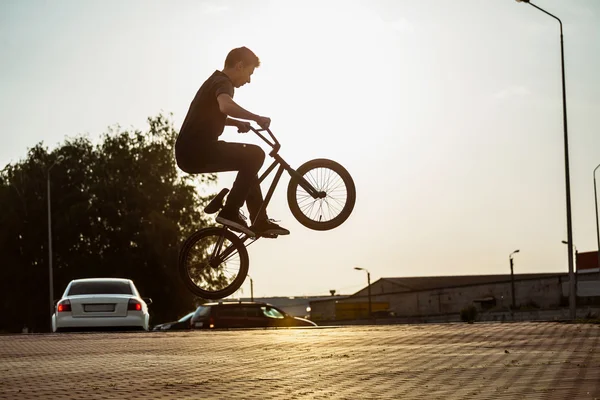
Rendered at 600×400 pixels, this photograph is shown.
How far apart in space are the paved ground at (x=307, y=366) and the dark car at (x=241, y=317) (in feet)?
44.2

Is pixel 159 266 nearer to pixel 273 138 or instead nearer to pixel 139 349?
pixel 139 349

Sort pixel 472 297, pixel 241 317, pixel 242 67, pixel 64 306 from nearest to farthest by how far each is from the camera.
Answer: pixel 242 67 → pixel 64 306 → pixel 241 317 → pixel 472 297

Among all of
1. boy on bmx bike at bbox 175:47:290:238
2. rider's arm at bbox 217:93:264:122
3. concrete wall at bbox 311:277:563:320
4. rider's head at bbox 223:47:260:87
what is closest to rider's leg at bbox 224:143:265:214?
boy on bmx bike at bbox 175:47:290:238

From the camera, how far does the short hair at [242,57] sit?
846 cm

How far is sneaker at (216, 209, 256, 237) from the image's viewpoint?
922 cm

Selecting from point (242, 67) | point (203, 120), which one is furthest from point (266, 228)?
point (242, 67)

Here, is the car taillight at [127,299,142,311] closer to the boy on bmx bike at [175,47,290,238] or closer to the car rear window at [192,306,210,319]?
the car rear window at [192,306,210,319]

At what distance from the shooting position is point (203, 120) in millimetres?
8586

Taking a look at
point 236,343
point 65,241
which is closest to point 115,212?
point 65,241

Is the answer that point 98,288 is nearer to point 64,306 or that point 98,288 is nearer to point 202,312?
point 64,306

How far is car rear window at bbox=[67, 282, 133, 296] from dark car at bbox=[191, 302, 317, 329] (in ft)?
32.9

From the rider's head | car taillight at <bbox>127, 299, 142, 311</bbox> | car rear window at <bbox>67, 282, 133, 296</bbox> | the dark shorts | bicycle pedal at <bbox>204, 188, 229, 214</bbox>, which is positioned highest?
the rider's head

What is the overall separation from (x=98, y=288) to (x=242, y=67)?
694 inches

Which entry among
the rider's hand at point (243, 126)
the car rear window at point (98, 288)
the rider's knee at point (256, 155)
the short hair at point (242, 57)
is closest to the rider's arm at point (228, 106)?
the rider's hand at point (243, 126)
